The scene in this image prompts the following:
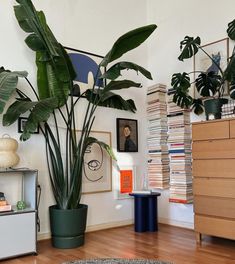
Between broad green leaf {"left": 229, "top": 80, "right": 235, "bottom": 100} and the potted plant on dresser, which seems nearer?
the potted plant on dresser

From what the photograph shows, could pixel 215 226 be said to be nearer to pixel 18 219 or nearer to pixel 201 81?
pixel 201 81

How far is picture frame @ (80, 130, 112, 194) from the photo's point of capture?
3.82 meters

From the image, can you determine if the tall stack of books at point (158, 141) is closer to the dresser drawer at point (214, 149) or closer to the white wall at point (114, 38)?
the white wall at point (114, 38)

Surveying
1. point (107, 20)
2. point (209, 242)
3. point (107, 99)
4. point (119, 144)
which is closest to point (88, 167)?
point (119, 144)

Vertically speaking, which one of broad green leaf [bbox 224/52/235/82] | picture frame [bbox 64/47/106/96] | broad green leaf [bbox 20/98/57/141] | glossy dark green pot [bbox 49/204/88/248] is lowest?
glossy dark green pot [bbox 49/204/88/248]

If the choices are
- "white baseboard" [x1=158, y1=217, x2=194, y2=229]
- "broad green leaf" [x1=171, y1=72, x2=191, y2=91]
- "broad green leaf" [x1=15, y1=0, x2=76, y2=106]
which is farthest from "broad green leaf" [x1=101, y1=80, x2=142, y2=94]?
"white baseboard" [x1=158, y1=217, x2=194, y2=229]

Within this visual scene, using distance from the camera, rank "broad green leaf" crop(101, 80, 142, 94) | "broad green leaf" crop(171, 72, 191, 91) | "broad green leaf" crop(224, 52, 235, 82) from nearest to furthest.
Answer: "broad green leaf" crop(224, 52, 235, 82) < "broad green leaf" crop(101, 80, 142, 94) < "broad green leaf" crop(171, 72, 191, 91)

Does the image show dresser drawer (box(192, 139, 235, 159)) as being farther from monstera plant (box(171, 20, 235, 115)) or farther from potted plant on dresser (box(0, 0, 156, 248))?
potted plant on dresser (box(0, 0, 156, 248))

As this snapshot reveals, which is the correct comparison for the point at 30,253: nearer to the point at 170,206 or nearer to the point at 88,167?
the point at 88,167

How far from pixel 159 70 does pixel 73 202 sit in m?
2.25

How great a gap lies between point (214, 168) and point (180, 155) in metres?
0.83

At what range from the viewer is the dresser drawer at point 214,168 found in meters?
3.00

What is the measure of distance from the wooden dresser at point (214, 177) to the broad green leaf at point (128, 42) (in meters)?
1.07

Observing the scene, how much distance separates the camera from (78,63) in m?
3.84
